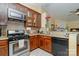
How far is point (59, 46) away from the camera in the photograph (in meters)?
1.77

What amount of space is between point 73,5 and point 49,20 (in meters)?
0.45

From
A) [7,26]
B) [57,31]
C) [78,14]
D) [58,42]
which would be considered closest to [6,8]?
[7,26]

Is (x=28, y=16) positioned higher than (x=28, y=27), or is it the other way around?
(x=28, y=16)

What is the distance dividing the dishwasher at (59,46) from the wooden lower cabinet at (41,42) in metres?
0.07

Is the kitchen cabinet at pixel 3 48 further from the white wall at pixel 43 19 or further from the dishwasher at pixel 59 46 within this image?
the dishwasher at pixel 59 46

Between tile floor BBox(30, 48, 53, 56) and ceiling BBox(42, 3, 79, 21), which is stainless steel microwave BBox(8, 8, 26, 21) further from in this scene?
tile floor BBox(30, 48, 53, 56)

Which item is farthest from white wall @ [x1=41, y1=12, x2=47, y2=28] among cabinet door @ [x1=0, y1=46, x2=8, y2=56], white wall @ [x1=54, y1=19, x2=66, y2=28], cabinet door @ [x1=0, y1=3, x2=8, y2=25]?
cabinet door @ [x1=0, y1=46, x2=8, y2=56]

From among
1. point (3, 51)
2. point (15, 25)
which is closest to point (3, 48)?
point (3, 51)

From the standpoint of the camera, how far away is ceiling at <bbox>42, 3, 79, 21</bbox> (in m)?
1.64

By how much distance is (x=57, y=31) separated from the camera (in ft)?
5.59

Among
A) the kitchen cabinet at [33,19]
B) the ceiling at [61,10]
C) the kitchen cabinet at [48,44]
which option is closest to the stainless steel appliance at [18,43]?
the kitchen cabinet at [33,19]

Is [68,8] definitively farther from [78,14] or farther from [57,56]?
[57,56]

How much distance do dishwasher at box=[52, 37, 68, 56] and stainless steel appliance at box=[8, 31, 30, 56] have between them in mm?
455

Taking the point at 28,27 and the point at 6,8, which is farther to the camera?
the point at 28,27
